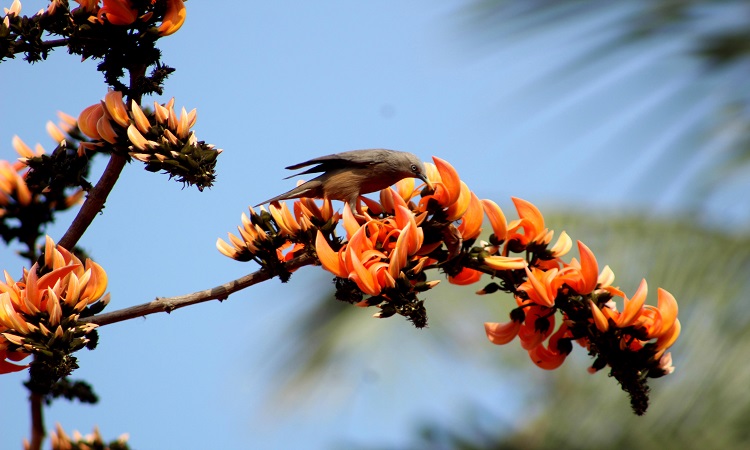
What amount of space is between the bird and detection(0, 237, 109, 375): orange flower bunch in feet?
1.38

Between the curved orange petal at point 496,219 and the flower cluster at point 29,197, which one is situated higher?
the flower cluster at point 29,197

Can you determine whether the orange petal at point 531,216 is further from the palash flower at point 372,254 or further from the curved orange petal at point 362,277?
the curved orange petal at point 362,277

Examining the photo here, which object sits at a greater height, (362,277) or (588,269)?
(362,277)

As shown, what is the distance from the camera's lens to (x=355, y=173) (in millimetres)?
1852

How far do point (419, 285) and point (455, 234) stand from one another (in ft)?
0.46

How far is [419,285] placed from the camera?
160 cm

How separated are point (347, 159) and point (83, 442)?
38.4 inches

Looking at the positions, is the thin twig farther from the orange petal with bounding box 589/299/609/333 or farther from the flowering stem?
the orange petal with bounding box 589/299/609/333

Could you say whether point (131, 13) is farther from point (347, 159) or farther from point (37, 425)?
point (37, 425)

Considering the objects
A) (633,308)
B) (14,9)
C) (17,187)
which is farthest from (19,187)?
(633,308)

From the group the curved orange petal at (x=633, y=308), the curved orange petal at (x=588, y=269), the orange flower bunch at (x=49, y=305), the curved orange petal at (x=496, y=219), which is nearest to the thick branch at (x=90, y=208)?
the orange flower bunch at (x=49, y=305)

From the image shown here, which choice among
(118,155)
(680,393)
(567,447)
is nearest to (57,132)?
(118,155)

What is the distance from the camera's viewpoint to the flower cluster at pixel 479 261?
1.62m

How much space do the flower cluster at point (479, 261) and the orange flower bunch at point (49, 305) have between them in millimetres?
317
